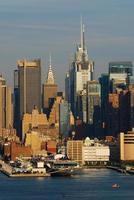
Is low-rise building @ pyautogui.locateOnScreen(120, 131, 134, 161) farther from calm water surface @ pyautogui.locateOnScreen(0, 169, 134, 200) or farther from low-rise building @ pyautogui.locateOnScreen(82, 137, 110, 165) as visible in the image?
calm water surface @ pyautogui.locateOnScreen(0, 169, 134, 200)

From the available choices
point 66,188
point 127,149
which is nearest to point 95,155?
point 127,149

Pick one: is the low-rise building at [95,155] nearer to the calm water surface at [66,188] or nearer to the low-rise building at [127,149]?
the low-rise building at [127,149]

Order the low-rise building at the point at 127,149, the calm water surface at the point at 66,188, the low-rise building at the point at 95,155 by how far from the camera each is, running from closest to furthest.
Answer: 1. the calm water surface at the point at 66,188
2. the low-rise building at the point at 127,149
3. the low-rise building at the point at 95,155

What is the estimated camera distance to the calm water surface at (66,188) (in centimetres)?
9894

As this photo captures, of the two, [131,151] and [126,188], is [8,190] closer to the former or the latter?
[126,188]

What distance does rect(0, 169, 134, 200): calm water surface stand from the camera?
98.9 m

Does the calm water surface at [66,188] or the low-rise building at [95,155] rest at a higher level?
the low-rise building at [95,155]

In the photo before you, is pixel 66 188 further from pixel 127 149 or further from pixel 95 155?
pixel 95 155

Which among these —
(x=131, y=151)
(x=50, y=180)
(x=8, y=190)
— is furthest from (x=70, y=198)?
(x=131, y=151)

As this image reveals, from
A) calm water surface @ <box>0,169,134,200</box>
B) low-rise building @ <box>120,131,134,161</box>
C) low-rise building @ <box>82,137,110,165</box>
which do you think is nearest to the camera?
calm water surface @ <box>0,169,134,200</box>

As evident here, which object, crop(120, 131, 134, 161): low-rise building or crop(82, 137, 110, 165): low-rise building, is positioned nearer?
crop(120, 131, 134, 161): low-rise building

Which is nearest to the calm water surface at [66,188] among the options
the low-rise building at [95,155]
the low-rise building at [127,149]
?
the low-rise building at [95,155]

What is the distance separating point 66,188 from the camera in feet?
363

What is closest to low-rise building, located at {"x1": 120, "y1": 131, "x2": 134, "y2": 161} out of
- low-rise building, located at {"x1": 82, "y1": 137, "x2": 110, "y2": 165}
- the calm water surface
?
low-rise building, located at {"x1": 82, "y1": 137, "x2": 110, "y2": 165}
